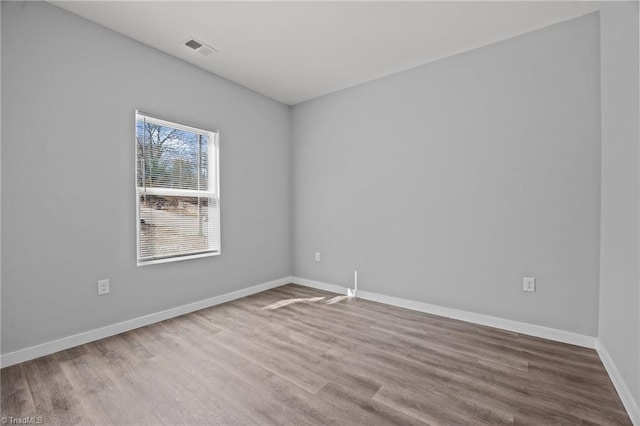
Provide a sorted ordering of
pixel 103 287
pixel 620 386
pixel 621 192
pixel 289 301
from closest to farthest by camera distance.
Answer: pixel 620 386, pixel 621 192, pixel 103 287, pixel 289 301

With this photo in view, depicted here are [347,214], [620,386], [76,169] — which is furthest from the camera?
[347,214]

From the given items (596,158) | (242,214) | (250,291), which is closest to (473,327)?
(596,158)

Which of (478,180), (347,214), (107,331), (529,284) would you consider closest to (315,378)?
(107,331)

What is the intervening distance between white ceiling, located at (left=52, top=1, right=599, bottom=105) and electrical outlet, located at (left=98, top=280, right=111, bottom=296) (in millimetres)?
2207

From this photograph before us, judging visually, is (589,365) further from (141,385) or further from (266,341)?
(141,385)

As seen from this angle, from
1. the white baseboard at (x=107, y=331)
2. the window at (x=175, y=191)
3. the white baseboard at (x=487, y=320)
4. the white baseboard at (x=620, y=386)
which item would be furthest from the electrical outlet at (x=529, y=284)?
the window at (x=175, y=191)

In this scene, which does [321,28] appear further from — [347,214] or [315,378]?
[315,378]

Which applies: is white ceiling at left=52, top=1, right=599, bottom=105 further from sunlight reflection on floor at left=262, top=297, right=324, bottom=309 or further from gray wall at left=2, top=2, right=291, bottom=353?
sunlight reflection on floor at left=262, top=297, right=324, bottom=309

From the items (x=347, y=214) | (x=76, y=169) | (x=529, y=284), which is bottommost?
(x=529, y=284)

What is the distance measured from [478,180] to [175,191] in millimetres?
3072

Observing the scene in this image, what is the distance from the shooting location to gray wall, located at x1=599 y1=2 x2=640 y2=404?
153 centimetres

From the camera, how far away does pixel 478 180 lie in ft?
8.98

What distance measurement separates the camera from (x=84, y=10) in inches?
88.0

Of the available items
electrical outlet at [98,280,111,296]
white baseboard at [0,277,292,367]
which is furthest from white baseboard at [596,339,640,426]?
electrical outlet at [98,280,111,296]
